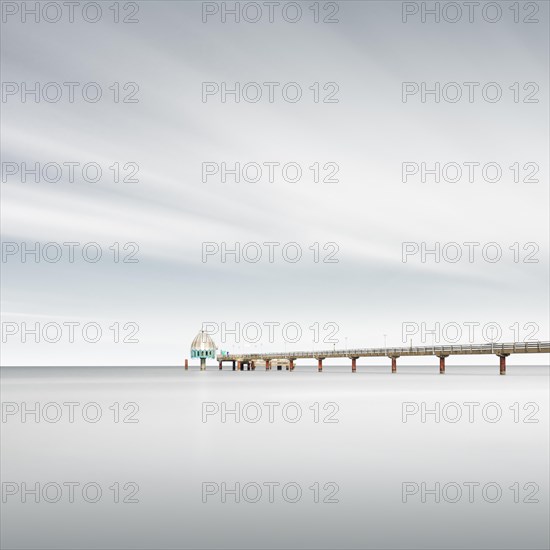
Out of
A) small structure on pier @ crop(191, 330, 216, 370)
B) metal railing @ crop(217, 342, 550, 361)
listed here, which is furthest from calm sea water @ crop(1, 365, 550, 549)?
small structure on pier @ crop(191, 330, 216, 370)

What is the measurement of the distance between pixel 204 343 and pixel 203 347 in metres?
1.29

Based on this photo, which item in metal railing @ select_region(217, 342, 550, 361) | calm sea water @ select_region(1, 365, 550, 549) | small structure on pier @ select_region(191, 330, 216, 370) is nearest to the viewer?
calm sea water @ select_region(1, 365, 550, 549)

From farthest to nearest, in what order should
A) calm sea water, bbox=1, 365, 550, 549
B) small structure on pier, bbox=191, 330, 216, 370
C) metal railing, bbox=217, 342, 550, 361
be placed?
small structure on pier, bbox=191, 330, 216, 370 < metal railing, bbox=217, 342, 550, 361 < calm sea water, bbox=1, 365, 550, 549

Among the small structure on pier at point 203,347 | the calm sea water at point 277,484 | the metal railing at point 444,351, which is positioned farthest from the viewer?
the small structure on pier at point 203,347

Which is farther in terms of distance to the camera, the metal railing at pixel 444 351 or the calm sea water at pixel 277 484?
the metal railing at pixel 444 351

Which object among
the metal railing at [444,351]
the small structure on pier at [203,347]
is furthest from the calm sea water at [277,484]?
the small structure on pier at [203,347]

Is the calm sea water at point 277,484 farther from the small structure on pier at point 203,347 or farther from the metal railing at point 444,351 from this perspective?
the small structure on pier at point 203,347

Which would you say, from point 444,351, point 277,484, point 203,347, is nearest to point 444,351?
point 444,351

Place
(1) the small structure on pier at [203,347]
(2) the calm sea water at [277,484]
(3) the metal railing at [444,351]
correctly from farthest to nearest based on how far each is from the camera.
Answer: (1) the small structure on pier at [203,347] < (3) the metal railing at [444,351] < (2) the calm sea water at [277,484]

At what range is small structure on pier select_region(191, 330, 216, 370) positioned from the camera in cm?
18888

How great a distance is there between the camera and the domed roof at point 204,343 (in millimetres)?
189125

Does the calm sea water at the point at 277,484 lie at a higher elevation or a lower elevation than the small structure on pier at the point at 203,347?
higher

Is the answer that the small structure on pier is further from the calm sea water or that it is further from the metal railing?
the calm sea water

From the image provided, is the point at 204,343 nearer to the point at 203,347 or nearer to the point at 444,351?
the point at 203,347
